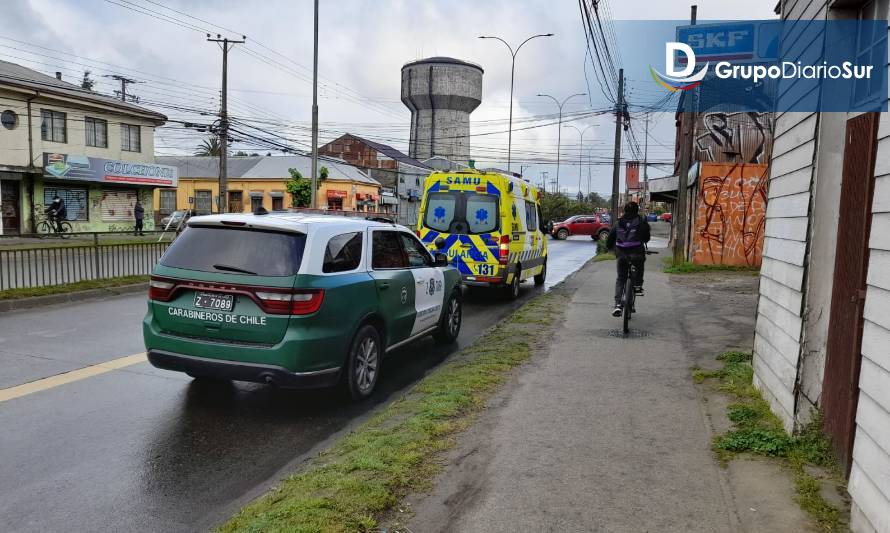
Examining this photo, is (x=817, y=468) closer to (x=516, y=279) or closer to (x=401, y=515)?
(x=401, y=515)

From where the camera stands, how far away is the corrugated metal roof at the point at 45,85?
2763cm

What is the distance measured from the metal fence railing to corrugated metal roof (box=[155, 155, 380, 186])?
38.2m

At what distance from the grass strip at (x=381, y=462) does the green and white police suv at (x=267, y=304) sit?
2.36 ft

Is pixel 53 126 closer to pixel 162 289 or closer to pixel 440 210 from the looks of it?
pixel 440 210

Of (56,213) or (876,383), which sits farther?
(56,213)

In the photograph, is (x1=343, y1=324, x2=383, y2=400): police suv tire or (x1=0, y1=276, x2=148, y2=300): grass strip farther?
(x1=0, y1=276, x2=148, y2=300): grass strip

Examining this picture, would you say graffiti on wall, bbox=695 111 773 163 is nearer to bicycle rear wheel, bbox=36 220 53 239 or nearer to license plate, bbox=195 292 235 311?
license plate, bbox=195 292 235 311

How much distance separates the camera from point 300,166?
2101 inches

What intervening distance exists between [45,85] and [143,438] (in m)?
30.4

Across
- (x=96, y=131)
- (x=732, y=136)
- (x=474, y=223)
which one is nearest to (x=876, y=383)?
(x=474, y=223)

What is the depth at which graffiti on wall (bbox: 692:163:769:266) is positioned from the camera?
62.5ft

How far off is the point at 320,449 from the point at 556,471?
6.04ft

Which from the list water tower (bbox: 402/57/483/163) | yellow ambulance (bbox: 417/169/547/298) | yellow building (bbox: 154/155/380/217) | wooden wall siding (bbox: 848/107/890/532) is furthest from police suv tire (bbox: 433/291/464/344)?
water tower (bbox: 402/57/483/163)

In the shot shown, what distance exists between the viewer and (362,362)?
6.03 m
